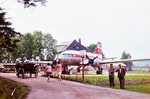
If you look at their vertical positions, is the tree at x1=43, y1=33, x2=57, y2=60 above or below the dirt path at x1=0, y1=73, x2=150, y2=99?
above

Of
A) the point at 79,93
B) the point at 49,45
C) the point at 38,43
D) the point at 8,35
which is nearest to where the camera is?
the point at 79,93

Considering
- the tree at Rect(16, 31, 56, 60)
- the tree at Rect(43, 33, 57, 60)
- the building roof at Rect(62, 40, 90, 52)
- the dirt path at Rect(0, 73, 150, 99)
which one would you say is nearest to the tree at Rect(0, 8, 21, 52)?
the dirt path at Rect(0, 73, 150, 99)

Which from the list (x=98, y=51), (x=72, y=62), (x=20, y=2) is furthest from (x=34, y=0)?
(x=98, y=51)

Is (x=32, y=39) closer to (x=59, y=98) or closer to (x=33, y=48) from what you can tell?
(x=33, y=48)

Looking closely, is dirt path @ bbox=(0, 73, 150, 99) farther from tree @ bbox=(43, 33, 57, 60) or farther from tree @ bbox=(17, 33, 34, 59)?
tree @ bbox=(43, 33, 57, 60)

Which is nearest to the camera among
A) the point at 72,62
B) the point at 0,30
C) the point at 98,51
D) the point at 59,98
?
the point at 59,98

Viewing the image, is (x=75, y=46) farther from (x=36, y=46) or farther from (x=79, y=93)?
(x=79, y=93)

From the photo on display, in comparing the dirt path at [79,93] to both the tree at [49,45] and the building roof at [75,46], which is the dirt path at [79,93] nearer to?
the tree at [49,45]

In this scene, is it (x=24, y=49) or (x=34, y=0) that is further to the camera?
(x=24, y=49)

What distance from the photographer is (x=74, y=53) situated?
5200cm

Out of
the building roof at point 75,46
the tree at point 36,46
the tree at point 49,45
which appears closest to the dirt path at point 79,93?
the tree at point 36,46

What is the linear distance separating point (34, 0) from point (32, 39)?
3646 inches

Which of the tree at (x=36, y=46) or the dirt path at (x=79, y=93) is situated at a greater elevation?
the tree at (x=36, y=46)

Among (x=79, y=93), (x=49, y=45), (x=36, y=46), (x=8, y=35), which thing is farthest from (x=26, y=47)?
(x=79, y=93)
